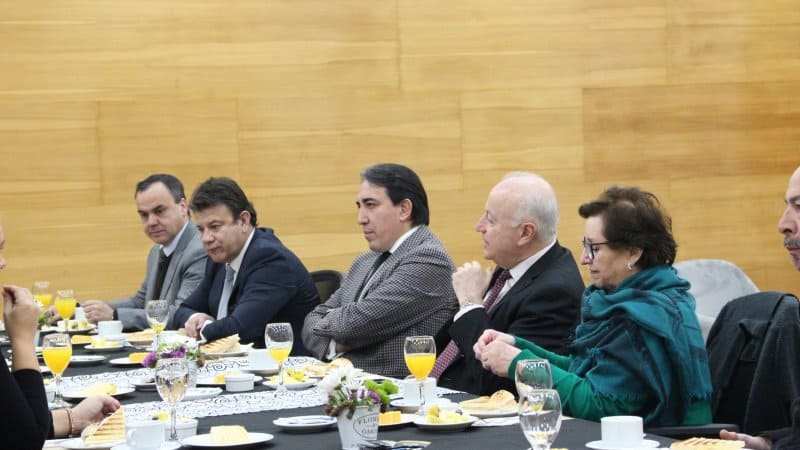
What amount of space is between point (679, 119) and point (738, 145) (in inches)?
19.9

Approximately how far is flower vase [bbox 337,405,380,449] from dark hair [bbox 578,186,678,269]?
110cm

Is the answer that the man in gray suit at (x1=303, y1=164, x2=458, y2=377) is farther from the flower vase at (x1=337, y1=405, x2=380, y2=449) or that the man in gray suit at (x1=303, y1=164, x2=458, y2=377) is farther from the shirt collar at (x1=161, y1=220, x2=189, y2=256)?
the flower vase at (x1=337, y1=405, x2=380, y2=449)

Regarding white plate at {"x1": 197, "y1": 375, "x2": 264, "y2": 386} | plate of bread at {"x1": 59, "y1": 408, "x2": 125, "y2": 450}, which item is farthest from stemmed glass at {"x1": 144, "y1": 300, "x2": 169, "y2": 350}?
plate of bread at {"x1": 59, "y1": 408, "x2": 125, "y2": 450}

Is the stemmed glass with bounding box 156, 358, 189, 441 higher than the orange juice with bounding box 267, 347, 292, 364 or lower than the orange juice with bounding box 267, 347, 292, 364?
higher

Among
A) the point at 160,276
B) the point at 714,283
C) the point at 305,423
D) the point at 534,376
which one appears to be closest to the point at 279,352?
the point at 305,423

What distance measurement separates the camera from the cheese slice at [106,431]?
2812 millimetres

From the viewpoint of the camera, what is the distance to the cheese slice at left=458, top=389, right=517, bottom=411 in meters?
3.09

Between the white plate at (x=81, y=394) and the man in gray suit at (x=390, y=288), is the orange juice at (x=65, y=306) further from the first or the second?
the white plate at (x=81, y=394)

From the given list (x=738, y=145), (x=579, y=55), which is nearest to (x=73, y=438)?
(x=579, y=55)

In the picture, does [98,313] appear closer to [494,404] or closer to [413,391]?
[413,391]

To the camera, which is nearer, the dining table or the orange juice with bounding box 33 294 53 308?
the dining table

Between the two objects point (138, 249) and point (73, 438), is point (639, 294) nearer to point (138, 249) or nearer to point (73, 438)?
point (73, 438)

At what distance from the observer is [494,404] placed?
3.10 metres

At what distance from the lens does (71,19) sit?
7.63 m
